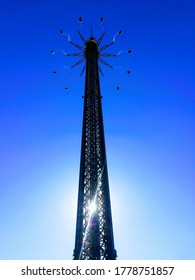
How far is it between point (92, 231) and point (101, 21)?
23.3 m

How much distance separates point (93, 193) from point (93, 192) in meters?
0.07

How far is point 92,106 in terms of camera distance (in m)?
28.3

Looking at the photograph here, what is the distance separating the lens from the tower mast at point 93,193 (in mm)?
19359

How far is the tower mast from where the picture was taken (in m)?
19.4

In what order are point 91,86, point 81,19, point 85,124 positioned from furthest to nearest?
1. point 81,19
2. point 91,86
3. point 85,124

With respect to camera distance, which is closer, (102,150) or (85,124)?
(102,150)

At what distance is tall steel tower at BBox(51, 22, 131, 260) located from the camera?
19359 mm

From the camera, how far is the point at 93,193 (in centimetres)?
2206

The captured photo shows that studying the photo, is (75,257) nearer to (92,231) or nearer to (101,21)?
(92,231)

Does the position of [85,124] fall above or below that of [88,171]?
above

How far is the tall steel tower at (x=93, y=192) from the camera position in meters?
19.4

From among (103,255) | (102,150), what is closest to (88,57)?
(102,150)

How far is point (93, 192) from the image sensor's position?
72.5 feet

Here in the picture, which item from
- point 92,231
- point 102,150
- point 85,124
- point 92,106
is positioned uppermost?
point 92,106
